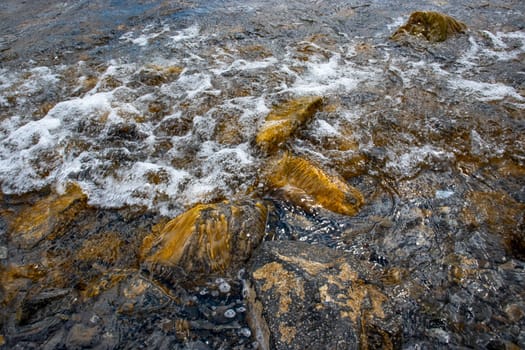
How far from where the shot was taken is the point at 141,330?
2369mm

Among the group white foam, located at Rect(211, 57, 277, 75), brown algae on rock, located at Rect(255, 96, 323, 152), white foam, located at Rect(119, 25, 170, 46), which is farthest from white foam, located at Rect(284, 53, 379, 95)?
white foam, located at Rect(119, 25, 170, 46)

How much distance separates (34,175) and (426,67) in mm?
6709

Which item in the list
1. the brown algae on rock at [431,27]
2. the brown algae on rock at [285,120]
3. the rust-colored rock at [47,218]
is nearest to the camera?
the rust-colored rock at [47,218]

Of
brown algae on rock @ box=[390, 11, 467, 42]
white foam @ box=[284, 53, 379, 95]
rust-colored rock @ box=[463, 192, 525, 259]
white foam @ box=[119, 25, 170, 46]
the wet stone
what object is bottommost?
the wet stone

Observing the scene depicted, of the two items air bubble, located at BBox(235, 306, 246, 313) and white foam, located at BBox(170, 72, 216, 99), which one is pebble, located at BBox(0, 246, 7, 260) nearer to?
air bubble, located at BBox(235, 306, 246, 313)

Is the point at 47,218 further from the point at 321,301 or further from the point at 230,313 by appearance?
the point at 321,301

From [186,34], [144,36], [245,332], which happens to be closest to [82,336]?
[245,332]

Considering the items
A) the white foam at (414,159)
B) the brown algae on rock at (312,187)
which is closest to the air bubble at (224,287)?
the brown algae on rock at (312,187)

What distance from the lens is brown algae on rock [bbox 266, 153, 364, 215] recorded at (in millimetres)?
3311

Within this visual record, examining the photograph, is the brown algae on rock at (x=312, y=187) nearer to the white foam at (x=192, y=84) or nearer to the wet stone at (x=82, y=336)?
the wet stone at (x=82, y=336)

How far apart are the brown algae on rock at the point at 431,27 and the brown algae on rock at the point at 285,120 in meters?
3.76

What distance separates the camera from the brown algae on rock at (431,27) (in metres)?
7.01

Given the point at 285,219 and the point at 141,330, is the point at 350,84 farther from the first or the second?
the point at 141,330

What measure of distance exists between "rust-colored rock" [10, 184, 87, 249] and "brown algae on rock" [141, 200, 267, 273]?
1015mm
